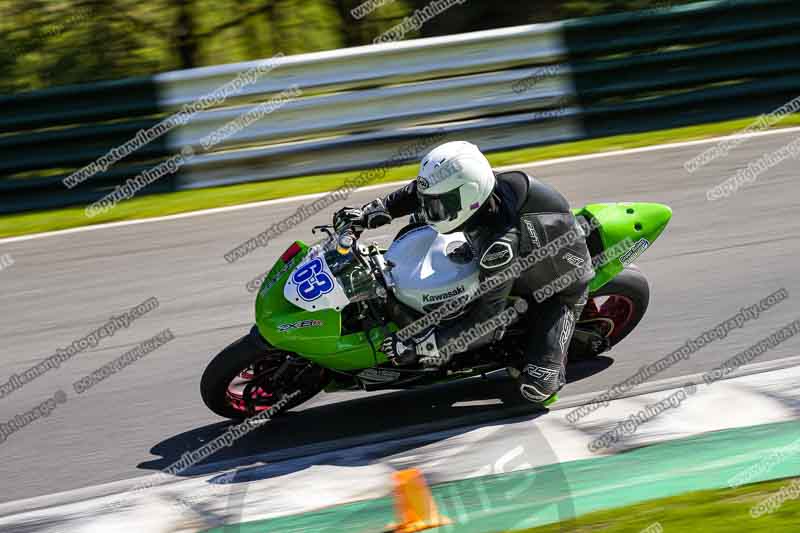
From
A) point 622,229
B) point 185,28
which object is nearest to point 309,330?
point 622,229

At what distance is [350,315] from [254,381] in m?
0.75

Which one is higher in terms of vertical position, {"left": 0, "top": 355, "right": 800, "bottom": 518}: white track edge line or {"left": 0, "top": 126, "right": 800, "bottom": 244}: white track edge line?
{"left": 0, "top": 355, "right": 800, "bottom": 518}: white track edge line

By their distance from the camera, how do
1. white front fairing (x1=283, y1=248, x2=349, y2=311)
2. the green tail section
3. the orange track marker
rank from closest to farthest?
the orange track marker, white front fairing (x1=283, y1=248, x2=349, y2=311), the green tail section

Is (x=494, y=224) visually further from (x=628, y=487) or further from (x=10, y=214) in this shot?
(x=10, y=214)

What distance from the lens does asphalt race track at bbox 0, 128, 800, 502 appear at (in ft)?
20.3

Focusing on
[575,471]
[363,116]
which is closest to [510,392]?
[575,471]

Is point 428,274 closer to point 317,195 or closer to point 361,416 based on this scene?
point 361,416

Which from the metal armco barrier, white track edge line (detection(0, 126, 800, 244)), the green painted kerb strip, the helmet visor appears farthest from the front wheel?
the metal armco barrier

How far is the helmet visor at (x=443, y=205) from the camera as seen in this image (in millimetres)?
5617

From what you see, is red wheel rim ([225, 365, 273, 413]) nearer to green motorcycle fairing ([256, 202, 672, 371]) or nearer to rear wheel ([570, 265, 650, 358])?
green motorcycle fairing ([256, 202, 672, 371])

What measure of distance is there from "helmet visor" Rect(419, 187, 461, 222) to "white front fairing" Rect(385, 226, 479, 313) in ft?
1.19

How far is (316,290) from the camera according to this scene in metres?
5.76

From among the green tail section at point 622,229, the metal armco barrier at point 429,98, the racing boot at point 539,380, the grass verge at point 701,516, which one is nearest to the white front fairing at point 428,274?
the racing boot at point 539,380

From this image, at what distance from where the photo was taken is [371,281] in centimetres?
585
